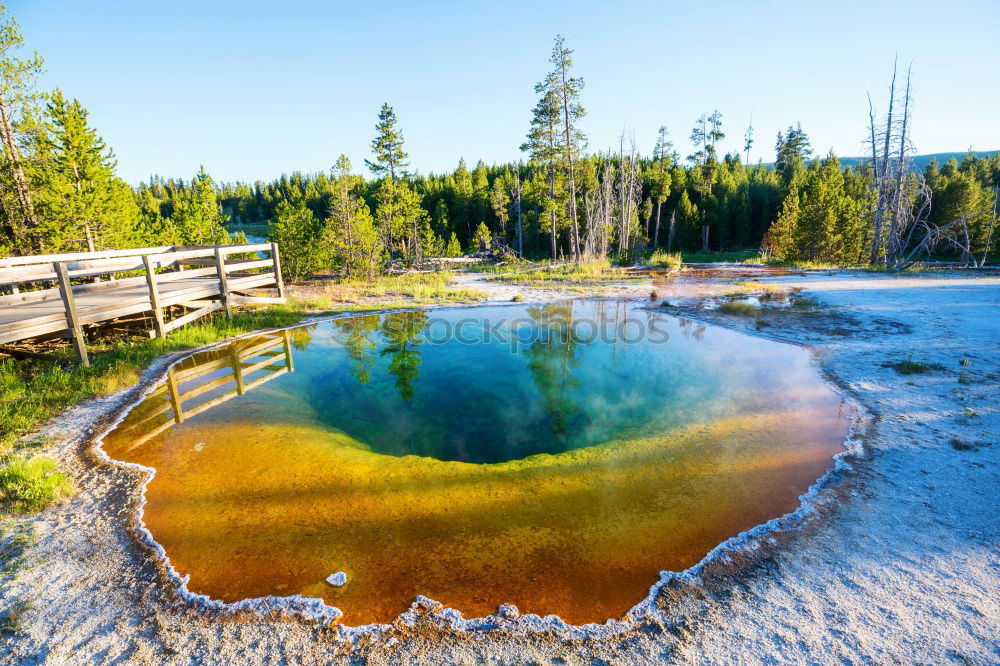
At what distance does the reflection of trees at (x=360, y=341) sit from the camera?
878cm

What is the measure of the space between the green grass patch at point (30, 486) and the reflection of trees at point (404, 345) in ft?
14.0

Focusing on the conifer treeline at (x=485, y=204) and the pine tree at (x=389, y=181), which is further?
the pine tree at (x=389, y=181)

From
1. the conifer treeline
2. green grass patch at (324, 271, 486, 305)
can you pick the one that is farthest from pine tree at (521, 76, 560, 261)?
green grass patch at (324, 271, 486, 305)

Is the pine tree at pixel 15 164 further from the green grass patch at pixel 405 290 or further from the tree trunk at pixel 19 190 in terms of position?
the green grass patch at pixel 405 290

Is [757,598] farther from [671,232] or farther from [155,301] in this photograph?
[671,232]

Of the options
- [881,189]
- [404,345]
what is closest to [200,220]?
[404,345]

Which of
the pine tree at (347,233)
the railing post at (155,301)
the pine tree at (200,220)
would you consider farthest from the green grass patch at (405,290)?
A: the pine tree at (200,220)

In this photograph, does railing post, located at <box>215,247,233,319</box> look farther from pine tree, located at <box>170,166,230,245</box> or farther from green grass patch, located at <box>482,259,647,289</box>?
green grass patch, located at <box>482,259,647,289</box>

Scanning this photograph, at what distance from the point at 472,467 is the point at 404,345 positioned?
245 inches

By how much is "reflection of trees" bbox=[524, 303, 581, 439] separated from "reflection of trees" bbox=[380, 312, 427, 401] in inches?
100

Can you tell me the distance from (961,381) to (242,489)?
35.1 ft

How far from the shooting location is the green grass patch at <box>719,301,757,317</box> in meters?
12.9

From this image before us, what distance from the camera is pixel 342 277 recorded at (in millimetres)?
22688

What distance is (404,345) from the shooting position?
426 inches
